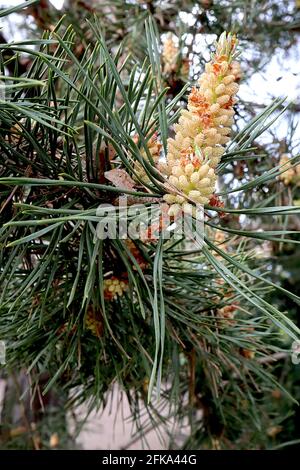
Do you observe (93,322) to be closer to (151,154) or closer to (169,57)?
(151,154)

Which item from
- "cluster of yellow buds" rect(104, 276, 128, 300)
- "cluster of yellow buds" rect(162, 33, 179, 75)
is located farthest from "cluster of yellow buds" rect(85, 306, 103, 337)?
"cluster of yellow buds" rect(162, 33, 179, 75)

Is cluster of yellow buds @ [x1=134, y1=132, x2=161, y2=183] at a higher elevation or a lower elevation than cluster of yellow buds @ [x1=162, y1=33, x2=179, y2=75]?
A: lower

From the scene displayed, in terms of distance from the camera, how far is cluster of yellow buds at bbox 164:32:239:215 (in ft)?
0.65

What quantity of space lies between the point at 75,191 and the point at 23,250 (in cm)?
3

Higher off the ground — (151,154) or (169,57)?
(169,57)

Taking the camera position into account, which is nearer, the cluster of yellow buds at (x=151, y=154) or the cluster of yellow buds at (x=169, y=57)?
the cluster of yellow buds at (x=151, y=154)

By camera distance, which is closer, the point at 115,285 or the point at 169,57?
the point at 115,285

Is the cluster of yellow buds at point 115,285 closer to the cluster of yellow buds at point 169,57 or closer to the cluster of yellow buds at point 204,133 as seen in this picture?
the cluster of yellow buds at point 204,133

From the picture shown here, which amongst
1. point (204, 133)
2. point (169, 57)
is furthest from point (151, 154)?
point (169, 57)

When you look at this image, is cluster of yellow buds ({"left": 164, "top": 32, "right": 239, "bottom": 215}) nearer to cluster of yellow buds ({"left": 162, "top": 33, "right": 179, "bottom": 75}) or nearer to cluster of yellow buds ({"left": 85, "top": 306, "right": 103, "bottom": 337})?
cluster of yellow buds ({"left": 85, "top": 306, "right": 103, "bottom": 337})

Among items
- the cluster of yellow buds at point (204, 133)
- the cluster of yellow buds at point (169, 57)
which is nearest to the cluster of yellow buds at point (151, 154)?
the cluster of yellow buds at point (204, 133)

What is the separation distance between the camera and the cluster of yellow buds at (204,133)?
0.20 meters

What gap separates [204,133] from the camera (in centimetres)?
21

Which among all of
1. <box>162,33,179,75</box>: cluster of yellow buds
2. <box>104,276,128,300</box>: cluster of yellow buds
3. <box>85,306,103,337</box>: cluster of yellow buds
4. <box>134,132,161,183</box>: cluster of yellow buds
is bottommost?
<box>85,306,103,337</box>: cluster of yellow buds
